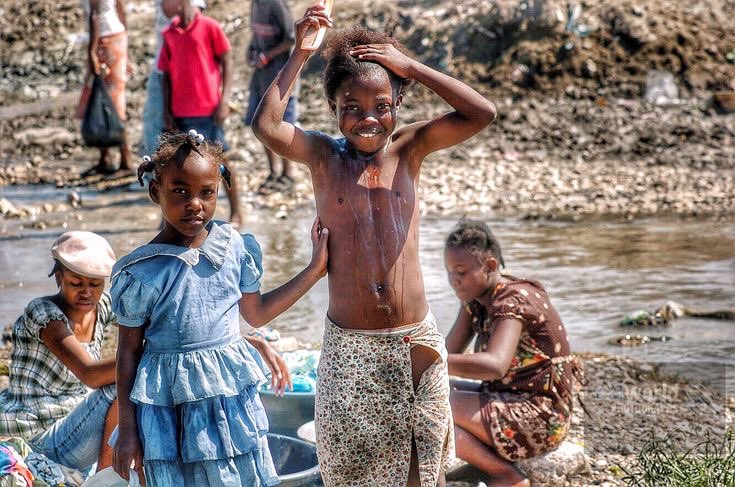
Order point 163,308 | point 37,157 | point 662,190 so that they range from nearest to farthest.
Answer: point 163,308 → point 662,190 → point 37,157

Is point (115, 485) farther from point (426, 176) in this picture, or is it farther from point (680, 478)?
point (426, 176)

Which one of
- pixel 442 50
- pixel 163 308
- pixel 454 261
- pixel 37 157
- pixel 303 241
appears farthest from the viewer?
pixel 442 50

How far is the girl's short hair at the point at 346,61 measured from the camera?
305 centimetres

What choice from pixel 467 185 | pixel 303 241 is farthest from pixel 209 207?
pixel 467 185

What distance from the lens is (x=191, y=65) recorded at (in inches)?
300

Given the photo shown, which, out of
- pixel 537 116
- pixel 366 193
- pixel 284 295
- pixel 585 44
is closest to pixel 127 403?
pixel 284 295

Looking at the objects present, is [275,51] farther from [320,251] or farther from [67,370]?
[320,251]

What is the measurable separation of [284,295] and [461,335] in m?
1.39

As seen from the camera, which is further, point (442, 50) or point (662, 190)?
point (442, 50)

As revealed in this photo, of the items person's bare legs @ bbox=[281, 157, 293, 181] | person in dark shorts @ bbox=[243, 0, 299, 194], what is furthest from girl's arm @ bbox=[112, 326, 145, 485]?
person's bare legs @ bbox=[281, 157, 293, 181]

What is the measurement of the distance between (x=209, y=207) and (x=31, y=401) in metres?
1.32

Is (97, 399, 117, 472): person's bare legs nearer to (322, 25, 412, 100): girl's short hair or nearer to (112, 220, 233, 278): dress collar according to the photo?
(112, 220, 233, 278): dress collar

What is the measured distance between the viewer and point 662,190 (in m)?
9.48

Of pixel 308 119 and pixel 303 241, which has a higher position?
pixel 308 119
